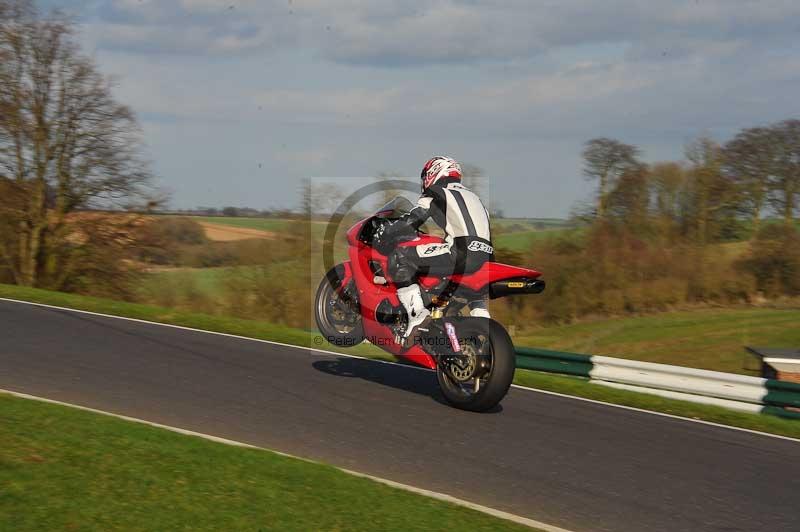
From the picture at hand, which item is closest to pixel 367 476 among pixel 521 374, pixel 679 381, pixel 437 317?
pixel 437 317

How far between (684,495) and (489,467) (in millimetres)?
1484

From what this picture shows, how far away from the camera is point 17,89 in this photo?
25.9 m

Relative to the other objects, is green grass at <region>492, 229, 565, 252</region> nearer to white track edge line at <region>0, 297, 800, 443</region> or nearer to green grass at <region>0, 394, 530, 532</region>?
white track edge line at <region>0, 297, 800, 443</region>

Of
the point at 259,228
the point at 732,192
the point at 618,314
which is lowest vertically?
the point at 618,314

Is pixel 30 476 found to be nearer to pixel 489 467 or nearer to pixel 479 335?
pixel 489 467

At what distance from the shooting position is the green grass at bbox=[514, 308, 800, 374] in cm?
3469

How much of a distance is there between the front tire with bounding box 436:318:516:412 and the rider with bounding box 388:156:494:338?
0.36 metres

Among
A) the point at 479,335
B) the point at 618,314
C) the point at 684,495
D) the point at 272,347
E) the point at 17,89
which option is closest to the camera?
the point at 684,495

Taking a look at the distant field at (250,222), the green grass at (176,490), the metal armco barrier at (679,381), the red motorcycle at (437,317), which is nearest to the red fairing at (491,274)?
the red motorcycle at (437,317)

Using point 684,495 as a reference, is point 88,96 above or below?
above

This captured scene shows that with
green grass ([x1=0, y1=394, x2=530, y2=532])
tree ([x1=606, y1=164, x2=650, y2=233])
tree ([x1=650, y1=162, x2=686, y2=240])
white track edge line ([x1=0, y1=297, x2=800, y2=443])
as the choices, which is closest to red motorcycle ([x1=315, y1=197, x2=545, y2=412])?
white track edge line ([x1=0, y1=297, x2=800, y2=443])

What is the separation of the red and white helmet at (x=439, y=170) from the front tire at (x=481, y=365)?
4.73ft

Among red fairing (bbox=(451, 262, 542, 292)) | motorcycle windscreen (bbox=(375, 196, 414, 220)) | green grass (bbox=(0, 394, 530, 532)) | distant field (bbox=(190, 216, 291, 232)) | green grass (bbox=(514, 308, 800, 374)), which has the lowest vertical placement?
green grass (bbox=(514, 308, 800, 374))

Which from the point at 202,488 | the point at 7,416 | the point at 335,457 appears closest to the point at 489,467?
the point at 335,457
